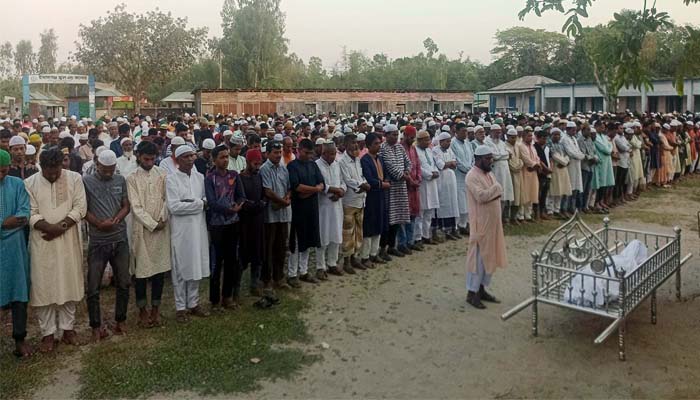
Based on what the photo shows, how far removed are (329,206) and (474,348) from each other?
2.57 meters

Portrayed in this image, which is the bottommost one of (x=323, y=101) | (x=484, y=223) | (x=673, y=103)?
(x=484, y=223)

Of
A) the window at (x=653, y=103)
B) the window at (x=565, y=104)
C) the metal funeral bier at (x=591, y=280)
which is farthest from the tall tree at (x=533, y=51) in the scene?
the metal funeral bier at (x=591, y=280)

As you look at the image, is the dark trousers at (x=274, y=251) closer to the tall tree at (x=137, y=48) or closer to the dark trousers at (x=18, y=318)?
the dark trousers at (x=18, y=318)

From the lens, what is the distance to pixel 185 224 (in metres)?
5.32

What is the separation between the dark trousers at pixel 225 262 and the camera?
556 cm

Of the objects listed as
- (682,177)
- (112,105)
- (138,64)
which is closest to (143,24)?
(138,64)

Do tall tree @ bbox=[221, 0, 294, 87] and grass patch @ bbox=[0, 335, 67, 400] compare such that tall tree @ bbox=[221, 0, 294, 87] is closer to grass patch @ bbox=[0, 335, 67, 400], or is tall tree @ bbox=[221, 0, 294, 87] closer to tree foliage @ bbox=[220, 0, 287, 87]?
tree foliage @ bbox=[220, 0, 287, 87]

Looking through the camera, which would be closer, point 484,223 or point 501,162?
point 484,223

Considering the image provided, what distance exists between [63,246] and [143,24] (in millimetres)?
32861

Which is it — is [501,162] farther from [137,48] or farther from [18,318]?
[137,48]

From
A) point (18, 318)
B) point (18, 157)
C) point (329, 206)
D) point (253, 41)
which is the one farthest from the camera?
point (253, 41)

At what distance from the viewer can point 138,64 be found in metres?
34.9

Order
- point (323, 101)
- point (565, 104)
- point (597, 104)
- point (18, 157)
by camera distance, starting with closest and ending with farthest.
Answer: point (18, 157)
point (323, 101)
point (597, 104)
point (565, 104)

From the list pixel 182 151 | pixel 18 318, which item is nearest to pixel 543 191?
pixel 182 151
